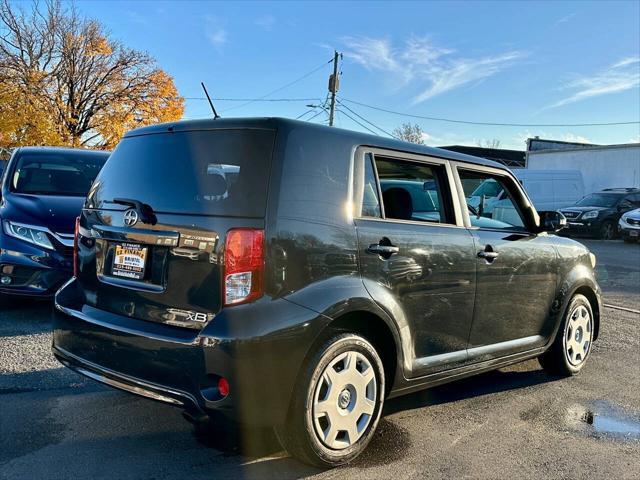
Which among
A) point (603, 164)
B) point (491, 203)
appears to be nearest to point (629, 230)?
point (603, 164)

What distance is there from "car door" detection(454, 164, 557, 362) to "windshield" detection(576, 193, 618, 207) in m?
18.3

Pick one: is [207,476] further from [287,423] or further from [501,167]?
[501,167]

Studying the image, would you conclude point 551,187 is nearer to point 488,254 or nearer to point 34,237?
point 488,254

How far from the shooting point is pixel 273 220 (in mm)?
2857

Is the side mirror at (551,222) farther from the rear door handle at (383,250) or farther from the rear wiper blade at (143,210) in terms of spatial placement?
the rear wiper blade at (143,210)

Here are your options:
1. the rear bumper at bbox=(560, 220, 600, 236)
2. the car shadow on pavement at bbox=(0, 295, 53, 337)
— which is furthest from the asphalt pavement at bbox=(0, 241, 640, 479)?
the rear bumper at bbox=(560, 220, 600, 236)

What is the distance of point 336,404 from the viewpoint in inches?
124

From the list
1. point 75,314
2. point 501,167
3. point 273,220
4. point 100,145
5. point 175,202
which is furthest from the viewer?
point 100,145

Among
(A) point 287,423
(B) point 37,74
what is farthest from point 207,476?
(B) point 37,74

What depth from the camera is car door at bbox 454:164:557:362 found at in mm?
4086

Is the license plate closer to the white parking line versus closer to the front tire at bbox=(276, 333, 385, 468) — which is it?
the front tire at bbox=(276, 333, 385, 468)

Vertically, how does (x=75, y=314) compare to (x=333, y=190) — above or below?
below

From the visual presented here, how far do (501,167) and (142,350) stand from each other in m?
3.09

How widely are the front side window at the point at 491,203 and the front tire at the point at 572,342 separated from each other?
3.32 feet
